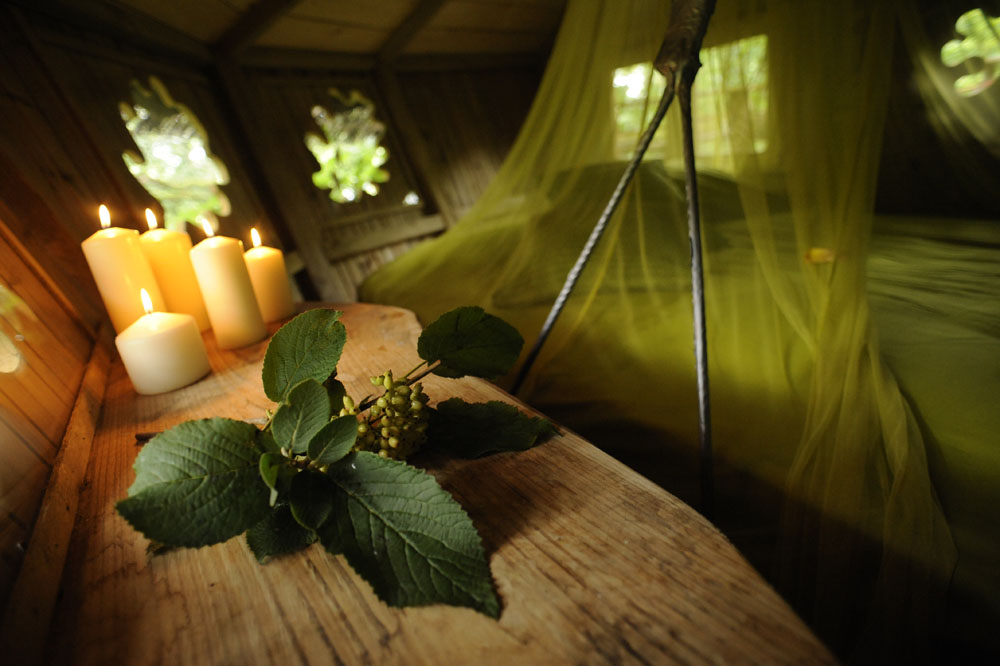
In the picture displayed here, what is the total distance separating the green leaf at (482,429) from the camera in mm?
494

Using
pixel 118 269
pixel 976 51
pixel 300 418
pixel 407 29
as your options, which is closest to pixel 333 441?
pixel 300 418

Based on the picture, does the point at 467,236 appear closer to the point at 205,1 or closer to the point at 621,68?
the point at 621,68

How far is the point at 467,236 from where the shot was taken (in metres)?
1.82

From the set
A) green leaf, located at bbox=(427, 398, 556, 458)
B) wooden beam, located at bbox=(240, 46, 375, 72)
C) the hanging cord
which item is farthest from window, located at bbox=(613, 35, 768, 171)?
wooden beam, located at bbox=(240, 46, 375, 72)

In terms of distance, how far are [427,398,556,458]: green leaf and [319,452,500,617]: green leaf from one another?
12 centimetres

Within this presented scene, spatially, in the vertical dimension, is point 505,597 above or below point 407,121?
below

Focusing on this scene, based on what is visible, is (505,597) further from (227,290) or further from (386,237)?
(386,237)

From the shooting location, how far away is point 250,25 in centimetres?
176

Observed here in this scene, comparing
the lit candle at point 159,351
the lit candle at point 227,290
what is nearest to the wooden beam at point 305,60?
the lit candle at point 227,290

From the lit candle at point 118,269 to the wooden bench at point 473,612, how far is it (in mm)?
472

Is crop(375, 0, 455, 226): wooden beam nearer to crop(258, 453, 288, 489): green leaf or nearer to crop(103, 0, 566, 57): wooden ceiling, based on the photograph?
crop(103, 0, 566, 57): wooden ceiling

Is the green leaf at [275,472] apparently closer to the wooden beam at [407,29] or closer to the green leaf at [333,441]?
the green leaf at [333,441]

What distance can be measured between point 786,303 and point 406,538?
1.03 meters

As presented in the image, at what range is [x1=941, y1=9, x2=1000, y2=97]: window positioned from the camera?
146 centimetres
